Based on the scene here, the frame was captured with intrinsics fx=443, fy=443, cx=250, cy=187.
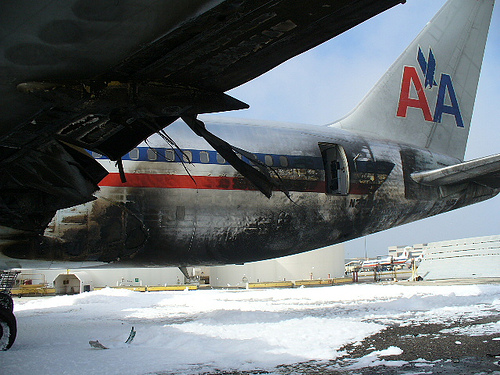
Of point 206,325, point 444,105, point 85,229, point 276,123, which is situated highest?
point 444,105

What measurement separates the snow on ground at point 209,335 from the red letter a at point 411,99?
4896 mm

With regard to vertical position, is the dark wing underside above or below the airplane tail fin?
below

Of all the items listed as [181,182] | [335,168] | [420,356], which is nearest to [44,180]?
[181,182]

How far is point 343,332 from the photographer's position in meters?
7.57

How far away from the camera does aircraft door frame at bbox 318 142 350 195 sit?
885cm

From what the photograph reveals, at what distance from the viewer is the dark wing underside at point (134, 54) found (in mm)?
2537

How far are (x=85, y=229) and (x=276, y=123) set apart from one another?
4.41 metres

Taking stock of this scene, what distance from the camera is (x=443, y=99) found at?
1160 cm

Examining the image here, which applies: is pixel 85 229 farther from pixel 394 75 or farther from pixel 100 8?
pixel 394 75

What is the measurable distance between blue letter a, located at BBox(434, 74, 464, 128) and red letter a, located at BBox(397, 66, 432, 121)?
33cm

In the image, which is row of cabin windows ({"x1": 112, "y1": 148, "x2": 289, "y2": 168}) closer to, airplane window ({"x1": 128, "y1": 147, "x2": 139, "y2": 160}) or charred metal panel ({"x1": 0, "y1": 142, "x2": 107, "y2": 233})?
airplane window ({"x1": 128, "y1": 147, "x2": 139, "y2": 160})

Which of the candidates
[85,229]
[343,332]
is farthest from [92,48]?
[343,332]

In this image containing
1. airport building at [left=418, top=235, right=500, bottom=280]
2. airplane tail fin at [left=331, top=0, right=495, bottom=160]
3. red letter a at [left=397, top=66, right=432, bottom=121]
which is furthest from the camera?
airport building at [left=418, top=235, right=500, bottom=280]

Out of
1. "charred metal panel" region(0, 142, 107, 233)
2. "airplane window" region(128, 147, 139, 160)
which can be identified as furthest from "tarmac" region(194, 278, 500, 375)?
"airplane window" region(128, 147, 139, 160)
